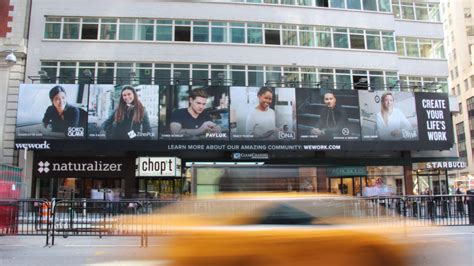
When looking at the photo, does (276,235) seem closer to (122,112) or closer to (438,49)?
(122,112)

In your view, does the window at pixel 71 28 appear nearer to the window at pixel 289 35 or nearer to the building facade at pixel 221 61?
the building facade at pixel 221 61

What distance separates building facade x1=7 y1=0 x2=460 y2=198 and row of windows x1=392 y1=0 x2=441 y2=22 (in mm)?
2396

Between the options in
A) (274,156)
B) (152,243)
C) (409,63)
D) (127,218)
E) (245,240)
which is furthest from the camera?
(409,63)

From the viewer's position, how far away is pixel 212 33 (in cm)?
2783

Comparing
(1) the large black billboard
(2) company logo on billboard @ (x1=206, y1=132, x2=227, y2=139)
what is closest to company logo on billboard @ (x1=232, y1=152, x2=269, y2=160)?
(1) the large black billboard

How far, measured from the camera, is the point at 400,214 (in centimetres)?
1256

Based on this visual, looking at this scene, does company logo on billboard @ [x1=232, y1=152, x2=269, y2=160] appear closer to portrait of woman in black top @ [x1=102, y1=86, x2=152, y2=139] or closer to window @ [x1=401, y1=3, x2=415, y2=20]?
portrait of woman in black top @ [x1=102, y1=86, x2=152, y2=139]

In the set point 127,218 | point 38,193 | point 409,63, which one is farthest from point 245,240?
point 409,63

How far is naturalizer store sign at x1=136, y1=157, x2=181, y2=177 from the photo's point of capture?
24938 millimetres

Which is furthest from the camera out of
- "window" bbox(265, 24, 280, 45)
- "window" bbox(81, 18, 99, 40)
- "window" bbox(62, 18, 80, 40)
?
"window" bbox(265, 24, 280, 45)

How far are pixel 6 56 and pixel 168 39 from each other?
929 centimetres

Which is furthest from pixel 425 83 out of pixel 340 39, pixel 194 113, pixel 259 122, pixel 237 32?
pixel 194 113

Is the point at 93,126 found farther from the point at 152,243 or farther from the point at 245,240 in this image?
the point at 245,240

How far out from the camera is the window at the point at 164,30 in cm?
2738
